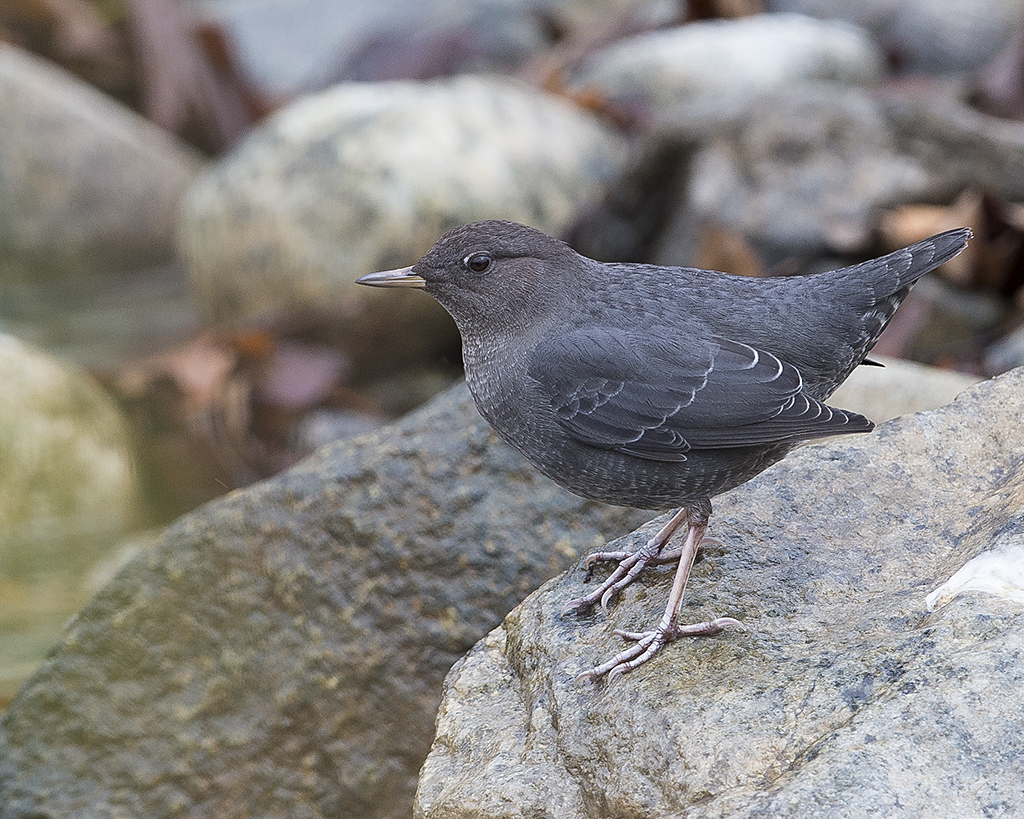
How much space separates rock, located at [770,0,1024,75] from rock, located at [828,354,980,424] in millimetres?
5686

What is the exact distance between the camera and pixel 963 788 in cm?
187

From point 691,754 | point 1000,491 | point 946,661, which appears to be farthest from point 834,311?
point 691,754

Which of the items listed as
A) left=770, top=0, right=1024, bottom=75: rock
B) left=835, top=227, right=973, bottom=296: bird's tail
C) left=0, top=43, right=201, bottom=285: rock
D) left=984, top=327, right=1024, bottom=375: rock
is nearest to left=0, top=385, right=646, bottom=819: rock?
left=835, top=227, right=973, bottom=296: bird's tail

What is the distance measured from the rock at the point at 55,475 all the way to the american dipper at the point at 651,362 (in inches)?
137

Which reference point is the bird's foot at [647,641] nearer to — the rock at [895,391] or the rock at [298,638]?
the rock at [298,638]

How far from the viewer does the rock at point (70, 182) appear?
8.89 m

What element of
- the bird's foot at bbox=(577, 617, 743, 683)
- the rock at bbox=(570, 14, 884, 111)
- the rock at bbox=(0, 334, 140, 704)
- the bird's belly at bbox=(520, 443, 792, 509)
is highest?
the bird's belly at bbox=(520, 443, 792, 509)

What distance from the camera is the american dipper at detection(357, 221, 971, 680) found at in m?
2.63

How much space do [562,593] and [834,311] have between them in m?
0.97

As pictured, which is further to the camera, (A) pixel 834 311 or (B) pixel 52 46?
(B) pixel 52 46

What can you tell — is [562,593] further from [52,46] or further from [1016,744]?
[52,46]

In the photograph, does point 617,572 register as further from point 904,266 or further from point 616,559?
point 904,266

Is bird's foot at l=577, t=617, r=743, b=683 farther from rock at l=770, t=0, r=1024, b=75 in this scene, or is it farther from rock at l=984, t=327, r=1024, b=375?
rock at l=770, t=0, r=1024, b=75

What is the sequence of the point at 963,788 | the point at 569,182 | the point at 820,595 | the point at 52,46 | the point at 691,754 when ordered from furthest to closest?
the point at 52,46 → the point at 569,182 → the point at 820,595 → the point at 691,754 → the point at 963,788
